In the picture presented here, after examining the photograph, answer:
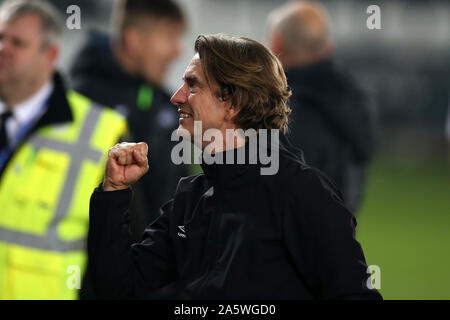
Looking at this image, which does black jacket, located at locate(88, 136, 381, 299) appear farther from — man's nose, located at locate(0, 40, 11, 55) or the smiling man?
man's nose, located at locate(0, 40, 11, 55)

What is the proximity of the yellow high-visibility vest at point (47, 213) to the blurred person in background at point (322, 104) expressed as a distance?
1.13m

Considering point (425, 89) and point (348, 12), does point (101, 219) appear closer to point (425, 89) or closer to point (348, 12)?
point (425, 89)

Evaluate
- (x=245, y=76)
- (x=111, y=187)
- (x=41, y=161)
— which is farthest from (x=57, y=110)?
(x=245, y=76)

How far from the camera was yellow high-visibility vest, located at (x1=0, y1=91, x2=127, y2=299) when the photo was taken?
3.32m

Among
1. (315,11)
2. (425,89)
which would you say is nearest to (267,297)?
(315,11)

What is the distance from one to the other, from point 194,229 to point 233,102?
0.31 metres

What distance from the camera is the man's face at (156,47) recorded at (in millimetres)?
4656

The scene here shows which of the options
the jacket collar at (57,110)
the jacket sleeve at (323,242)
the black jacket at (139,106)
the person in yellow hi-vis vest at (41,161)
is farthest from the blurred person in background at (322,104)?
the jacket sleeve at (323,242)

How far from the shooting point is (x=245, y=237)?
195 centimetres

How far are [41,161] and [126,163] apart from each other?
4.78ft

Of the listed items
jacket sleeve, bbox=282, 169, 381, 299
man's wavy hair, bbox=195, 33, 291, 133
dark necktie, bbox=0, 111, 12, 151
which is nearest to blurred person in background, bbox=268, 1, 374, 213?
dark necktie, bbox=0, 111, 12, 151

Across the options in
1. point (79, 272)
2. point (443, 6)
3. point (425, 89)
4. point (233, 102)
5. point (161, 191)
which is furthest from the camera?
point (443, 6)

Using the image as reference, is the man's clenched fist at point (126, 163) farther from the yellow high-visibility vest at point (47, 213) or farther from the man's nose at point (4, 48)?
the man's nose at point (4, 48)

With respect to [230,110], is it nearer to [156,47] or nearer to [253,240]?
[253,240]
